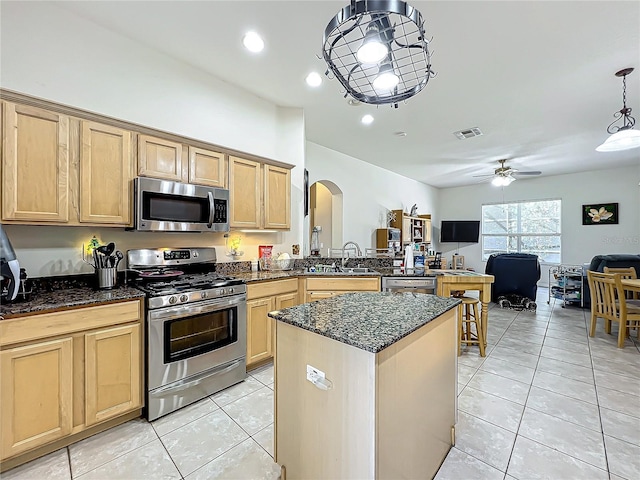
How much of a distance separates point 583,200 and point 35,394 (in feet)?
32.1

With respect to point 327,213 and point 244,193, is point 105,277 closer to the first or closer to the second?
point 244,193

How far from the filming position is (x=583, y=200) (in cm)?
700

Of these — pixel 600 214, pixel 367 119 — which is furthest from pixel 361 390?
pixel 600 214

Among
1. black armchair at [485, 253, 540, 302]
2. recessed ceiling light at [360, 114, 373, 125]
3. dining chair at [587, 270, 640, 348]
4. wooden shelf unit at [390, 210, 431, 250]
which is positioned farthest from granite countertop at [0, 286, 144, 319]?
black armchair at [485, 253, 540, 302]

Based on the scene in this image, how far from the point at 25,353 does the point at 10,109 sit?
1.47m

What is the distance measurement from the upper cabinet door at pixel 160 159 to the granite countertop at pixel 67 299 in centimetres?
96

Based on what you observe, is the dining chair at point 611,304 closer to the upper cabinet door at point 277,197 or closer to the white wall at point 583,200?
the upper cabinet door at point 277,197

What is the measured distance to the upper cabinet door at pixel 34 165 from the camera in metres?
1.79

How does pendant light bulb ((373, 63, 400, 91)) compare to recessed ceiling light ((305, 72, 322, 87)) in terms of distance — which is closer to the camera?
pendant light bulb ((373, 63, 400, 91))

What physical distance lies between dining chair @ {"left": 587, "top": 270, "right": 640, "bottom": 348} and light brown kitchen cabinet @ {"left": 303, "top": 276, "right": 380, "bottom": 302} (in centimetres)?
277

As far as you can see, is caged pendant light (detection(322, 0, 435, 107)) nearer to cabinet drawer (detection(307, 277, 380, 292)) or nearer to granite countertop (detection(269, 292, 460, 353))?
granite countertop (detection(269, 292, 460, 353))

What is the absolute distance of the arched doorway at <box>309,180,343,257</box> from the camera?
5395 millimetres

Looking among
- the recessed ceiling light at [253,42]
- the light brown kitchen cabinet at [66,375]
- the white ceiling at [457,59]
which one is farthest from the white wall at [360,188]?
the light brown kitchen cabinet at [66,375]

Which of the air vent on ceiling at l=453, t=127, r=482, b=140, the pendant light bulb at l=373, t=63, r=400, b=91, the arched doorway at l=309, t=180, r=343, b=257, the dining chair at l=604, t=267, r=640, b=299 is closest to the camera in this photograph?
the pendant light bulb at l=373, t=63, r=400, b=91
